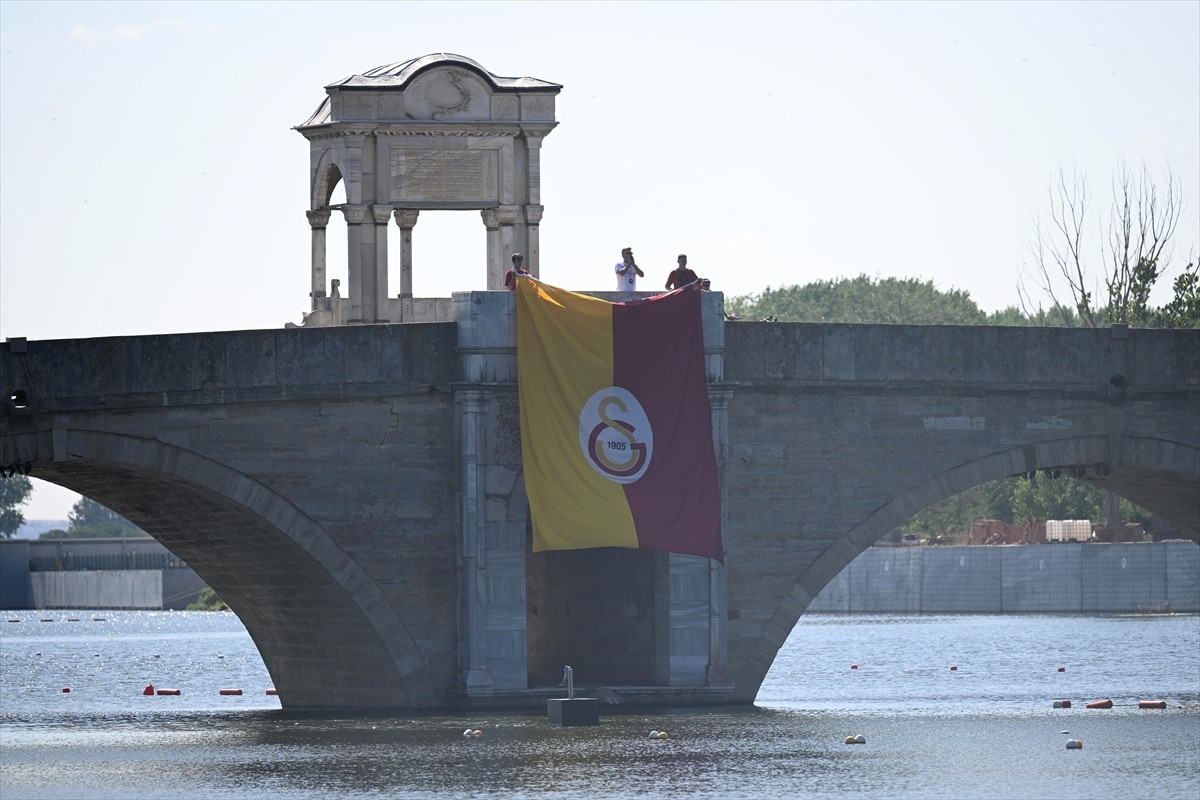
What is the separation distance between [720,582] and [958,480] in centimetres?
450

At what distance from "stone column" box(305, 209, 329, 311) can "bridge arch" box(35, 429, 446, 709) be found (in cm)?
461

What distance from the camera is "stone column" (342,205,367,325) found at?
36688mm

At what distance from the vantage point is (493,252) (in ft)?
123

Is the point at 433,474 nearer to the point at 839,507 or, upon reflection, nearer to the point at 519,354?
the point at 519,354

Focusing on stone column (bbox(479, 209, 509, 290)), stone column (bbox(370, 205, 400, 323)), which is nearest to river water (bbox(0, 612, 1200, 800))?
stone column (bbox(370, 205, 400, 323))

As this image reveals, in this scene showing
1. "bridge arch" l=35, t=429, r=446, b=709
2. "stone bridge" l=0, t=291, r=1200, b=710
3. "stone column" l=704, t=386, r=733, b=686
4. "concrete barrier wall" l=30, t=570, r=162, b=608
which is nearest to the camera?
"bridge arch" l=35, t=429, r=446, b=709

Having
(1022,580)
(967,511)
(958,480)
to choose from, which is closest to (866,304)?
(967,511)

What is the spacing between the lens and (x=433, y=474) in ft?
116

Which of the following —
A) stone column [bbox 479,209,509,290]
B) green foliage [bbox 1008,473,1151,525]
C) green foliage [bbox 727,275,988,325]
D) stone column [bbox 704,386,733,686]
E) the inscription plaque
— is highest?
green foliage [bbox 727,275,988,325]

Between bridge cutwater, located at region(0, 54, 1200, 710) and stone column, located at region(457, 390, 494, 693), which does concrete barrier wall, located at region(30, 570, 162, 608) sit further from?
stone column, located at region(457, 390, 494, 693)

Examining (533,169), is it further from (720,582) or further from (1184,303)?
(1184,303)

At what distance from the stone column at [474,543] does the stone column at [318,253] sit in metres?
4.81

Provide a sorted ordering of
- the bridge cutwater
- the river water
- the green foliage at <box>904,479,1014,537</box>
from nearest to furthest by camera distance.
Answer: the river water → the bridge cutwater → the green foliage at <box>904,479,1014,537</box>

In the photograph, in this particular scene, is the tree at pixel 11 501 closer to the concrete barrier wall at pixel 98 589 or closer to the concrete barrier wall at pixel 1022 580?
the concrete barrier wall at pixel 98 589
